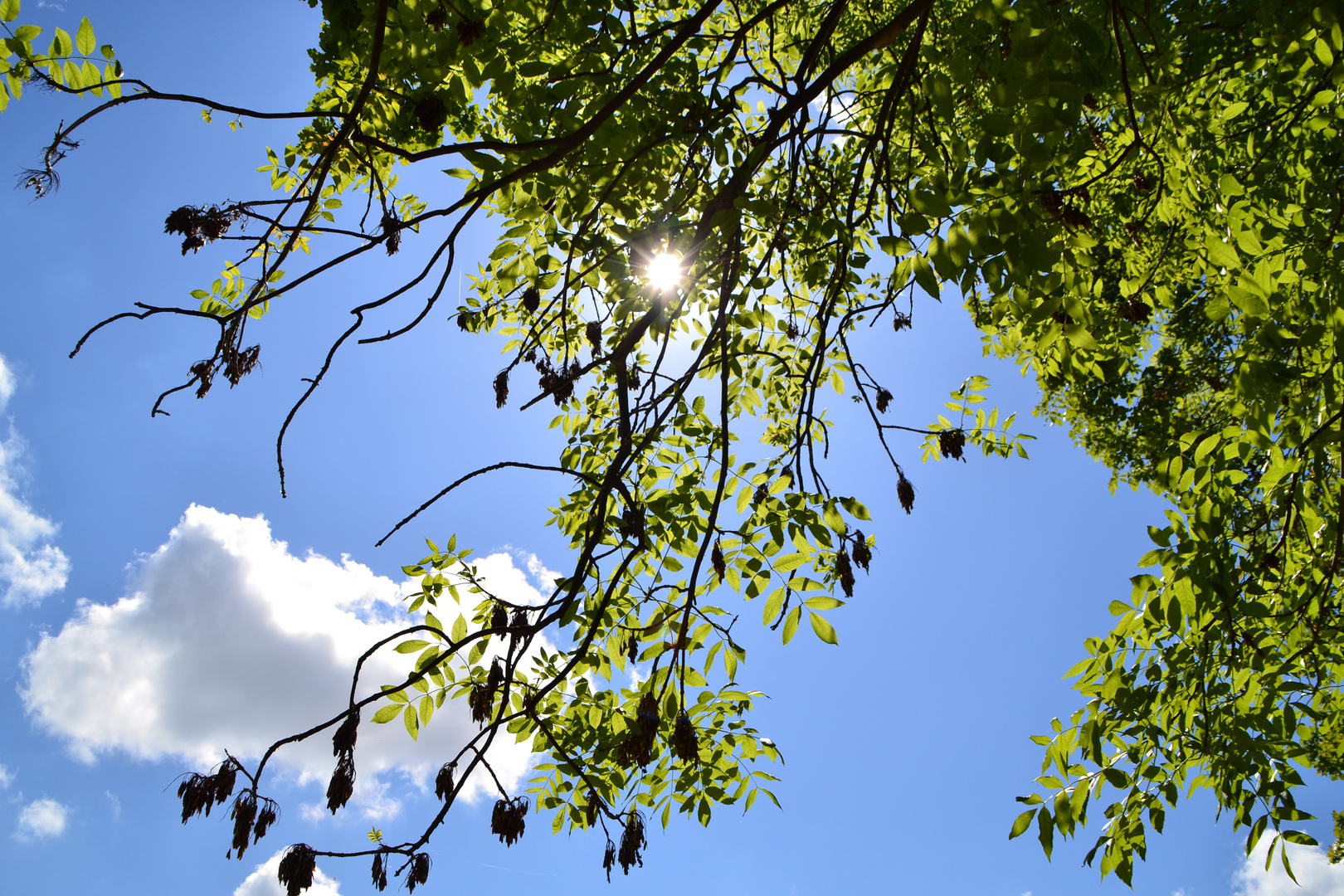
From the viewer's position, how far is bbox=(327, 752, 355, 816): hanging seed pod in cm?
201

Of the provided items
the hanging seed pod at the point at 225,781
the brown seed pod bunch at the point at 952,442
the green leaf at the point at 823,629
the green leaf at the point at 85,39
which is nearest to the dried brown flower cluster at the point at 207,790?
the hanging seed pod at the point at 225,781

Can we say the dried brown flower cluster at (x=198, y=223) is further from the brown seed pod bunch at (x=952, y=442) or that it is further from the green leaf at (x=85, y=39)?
the brown seed pod bunch at (x=952, y=442)

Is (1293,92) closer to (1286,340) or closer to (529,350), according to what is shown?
→ (1286,340)

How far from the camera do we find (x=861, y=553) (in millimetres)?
2857

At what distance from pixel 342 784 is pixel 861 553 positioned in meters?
2.13

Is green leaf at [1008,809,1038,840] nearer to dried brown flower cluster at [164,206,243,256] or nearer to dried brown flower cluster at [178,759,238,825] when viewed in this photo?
dried brown flower cluster at [178,759,238,825]

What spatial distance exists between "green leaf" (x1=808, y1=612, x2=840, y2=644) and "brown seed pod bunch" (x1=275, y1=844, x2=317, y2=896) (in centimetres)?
190

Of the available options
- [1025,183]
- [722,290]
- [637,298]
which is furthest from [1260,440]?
[637,298]

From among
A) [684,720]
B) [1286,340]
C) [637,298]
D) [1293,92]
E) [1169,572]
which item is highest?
[1293,92]

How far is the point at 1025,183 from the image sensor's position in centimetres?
224

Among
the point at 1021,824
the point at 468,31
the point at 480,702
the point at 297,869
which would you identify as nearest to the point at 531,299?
the point at 468,31

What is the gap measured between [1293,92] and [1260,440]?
3.82 m

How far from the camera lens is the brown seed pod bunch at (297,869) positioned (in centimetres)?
198

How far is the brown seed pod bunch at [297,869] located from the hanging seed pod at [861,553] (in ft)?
7.40
